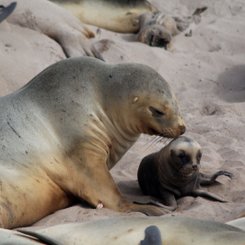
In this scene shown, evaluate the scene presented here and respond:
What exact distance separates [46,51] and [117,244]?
4.37 metres

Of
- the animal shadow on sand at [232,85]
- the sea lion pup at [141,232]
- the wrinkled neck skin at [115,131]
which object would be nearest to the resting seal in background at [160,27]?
the animal shadow on sand at [232,85]

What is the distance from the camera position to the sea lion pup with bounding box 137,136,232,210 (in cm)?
528

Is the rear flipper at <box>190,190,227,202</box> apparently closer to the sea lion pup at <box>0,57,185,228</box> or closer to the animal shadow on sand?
the sea lion pup at <box>0,57,185,228</box>

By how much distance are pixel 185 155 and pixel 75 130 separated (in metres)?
0.63

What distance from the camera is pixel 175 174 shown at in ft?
17.7

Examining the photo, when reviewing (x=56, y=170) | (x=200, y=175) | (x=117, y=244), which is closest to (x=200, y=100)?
(x=200, y=175)

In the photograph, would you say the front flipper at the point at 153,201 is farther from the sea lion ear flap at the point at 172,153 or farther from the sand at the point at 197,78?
the sea lion ear flap at the point at 172,153

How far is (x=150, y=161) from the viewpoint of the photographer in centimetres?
564

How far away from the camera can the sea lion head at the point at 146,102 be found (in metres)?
5.38

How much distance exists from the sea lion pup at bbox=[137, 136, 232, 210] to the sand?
0.07 meters

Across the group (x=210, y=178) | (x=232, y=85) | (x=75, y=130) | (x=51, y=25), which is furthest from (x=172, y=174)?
(x=51, y=25)

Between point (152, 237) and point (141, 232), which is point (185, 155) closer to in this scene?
point (141, 232)

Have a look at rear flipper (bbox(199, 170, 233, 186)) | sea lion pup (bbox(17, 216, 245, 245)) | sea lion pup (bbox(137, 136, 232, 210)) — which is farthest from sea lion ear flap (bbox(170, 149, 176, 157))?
sea lion pup (bbox(17, 216, 245, 245))

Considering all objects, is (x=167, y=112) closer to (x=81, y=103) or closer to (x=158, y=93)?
(x=158, y=93)
